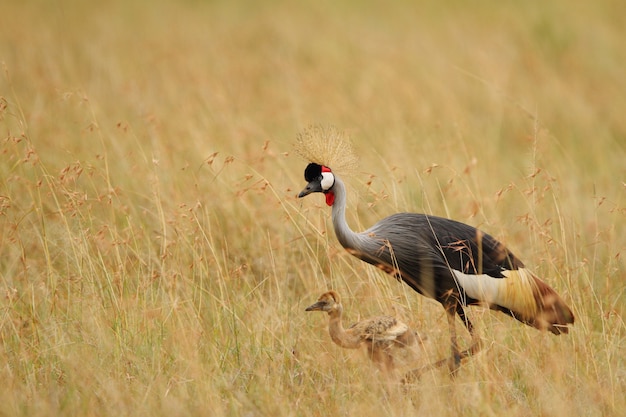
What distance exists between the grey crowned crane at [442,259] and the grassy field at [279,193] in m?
0.12

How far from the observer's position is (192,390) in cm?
351

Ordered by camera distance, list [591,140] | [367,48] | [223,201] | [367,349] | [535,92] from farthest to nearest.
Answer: [367,48] → [535,92] → [591,140] → [223,201] → [367,349]

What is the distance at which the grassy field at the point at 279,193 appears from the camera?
3629mm

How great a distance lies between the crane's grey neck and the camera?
154 inches

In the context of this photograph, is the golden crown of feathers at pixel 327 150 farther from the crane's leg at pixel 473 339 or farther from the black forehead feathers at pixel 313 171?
the crane's leg at pixel 473 339

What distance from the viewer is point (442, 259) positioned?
13.2 ft

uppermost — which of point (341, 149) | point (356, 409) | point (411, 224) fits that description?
point (341, 149)

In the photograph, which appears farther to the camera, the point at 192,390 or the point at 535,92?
the point at 535,92

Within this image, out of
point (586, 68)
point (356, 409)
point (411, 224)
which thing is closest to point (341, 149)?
point (411, 224)

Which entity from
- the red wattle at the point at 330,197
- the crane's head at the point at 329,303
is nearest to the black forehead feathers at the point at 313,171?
the red wattle at the point at 330,197

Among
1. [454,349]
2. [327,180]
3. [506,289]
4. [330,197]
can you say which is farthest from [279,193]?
[454,349]

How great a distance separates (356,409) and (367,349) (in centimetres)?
57

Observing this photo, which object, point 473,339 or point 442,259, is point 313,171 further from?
point 473,339

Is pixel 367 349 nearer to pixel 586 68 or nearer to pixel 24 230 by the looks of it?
pixel 24 230
